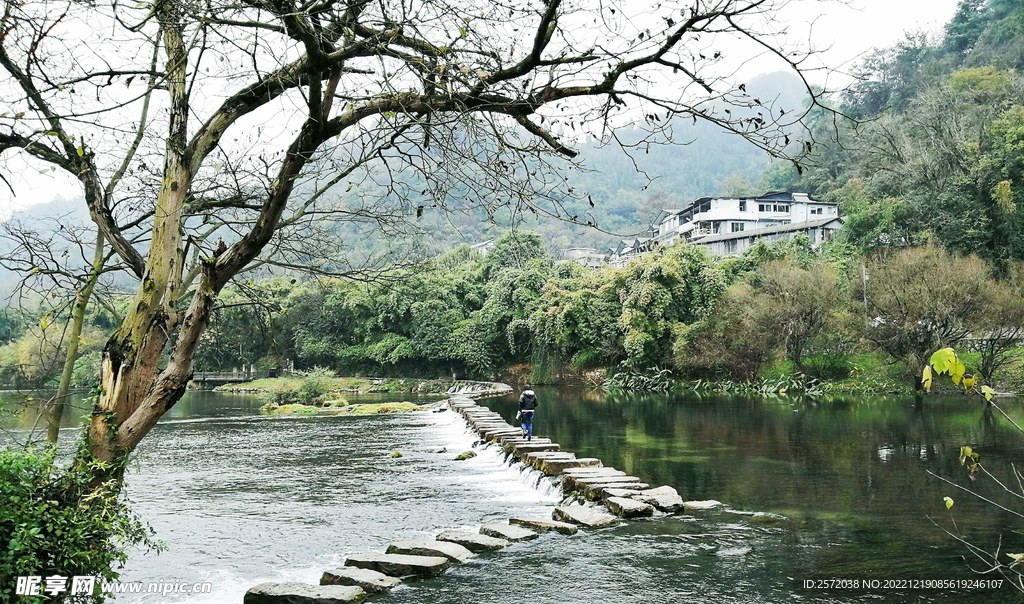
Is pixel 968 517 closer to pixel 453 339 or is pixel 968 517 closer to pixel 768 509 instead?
pixel 768 509

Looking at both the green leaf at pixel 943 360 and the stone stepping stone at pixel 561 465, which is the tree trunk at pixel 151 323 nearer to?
the green leaf at pixel 943 360

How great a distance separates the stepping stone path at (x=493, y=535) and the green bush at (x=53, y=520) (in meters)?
1.81

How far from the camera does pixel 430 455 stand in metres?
16.6

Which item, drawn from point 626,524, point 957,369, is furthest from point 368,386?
point 957,369

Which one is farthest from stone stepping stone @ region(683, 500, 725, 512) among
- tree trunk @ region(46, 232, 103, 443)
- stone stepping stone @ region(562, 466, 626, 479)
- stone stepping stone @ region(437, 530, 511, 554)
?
tree trunk @ region(46, 232, 103, 443)

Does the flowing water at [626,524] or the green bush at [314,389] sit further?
the green bush at [314,389]

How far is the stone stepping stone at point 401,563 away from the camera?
24.3 ft

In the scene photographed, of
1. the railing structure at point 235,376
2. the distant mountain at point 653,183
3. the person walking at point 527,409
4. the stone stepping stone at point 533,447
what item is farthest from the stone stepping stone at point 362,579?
the distant mountain at point 653,183

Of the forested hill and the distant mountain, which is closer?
the forested hill

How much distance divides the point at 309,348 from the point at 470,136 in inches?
1913

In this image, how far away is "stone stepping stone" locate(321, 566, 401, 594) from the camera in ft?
22.7

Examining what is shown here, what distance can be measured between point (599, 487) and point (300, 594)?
5.05 metres

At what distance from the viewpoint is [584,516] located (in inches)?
366

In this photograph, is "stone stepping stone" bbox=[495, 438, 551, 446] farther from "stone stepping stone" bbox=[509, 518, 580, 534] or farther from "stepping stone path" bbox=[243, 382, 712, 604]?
"stone stepping stone" bbox=[509, 518, 580, 534]
